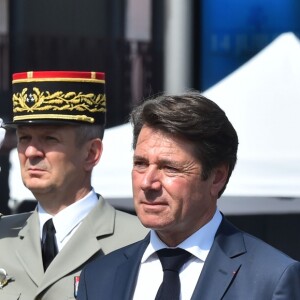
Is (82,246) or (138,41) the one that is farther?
(138,41)

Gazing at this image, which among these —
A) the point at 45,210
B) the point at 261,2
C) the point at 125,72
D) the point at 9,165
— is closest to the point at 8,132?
the point at 9,165

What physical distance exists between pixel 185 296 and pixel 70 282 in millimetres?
679

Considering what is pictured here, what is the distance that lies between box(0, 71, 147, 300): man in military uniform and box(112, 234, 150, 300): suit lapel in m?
0.46

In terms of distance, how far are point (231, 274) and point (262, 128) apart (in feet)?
6.64

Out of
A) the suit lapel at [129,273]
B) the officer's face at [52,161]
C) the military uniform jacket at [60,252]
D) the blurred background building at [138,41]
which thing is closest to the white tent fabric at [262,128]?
the blurred background building at [138,41]

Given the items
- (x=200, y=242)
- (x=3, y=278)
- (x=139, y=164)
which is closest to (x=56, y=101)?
(x=3, y=278)

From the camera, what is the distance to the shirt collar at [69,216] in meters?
3.12

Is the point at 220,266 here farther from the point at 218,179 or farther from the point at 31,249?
the point at 31,249

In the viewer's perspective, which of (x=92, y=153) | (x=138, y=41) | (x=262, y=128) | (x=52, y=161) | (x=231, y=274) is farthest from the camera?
(x=138, y=41)

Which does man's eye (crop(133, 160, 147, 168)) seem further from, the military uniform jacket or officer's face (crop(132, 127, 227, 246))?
the military uniform jacket

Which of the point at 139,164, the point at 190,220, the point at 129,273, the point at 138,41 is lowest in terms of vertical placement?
the point at 129,273

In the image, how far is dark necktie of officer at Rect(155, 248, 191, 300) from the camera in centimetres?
244

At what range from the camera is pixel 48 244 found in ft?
10.4

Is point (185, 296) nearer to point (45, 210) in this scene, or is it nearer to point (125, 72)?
point (45, 210)
